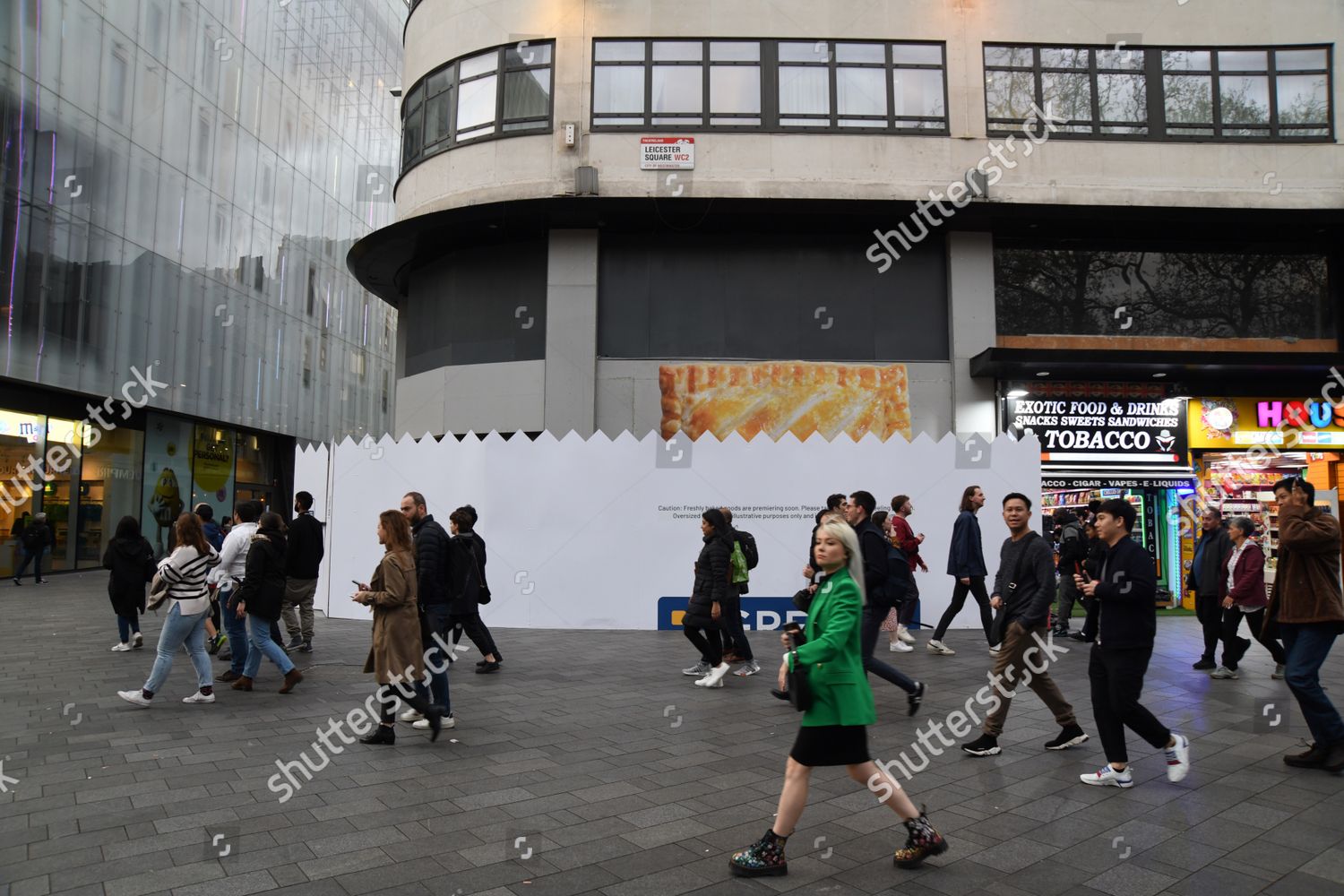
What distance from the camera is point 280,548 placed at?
28.6ft

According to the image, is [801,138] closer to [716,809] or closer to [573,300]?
[573,300]

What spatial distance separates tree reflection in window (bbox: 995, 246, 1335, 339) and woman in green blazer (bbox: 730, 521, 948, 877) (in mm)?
15311

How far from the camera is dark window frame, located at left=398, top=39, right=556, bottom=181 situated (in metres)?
18.0

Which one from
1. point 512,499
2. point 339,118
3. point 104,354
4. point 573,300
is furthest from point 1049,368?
point 339,118

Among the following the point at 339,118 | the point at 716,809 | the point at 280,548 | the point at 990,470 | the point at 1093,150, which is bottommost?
the point at 716,809

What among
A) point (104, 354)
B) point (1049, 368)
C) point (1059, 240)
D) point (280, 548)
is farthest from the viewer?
point (104, 354)

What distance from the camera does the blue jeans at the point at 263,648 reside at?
830 cm

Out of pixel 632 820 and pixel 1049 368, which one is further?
pixel 1049 368

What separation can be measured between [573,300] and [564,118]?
11.9ft

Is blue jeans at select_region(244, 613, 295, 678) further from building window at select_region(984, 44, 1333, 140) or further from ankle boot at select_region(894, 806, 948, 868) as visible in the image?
building window at select_region(984, 44, 1333, 140)

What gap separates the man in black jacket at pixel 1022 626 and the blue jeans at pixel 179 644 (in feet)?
21.2

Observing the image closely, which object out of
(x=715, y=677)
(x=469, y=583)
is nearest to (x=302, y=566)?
(x=469, y=583)

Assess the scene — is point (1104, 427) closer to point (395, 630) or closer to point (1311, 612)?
point (1311, 612)

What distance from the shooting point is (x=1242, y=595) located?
871cm
